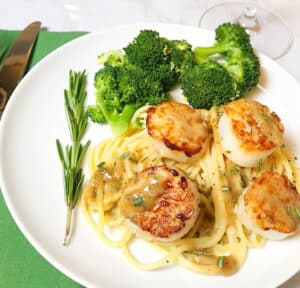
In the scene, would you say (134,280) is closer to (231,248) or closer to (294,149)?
(231,248)

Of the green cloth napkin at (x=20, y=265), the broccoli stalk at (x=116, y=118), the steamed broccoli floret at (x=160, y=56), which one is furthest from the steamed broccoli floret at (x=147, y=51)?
the green cloth napkin at (x=20, y=265)

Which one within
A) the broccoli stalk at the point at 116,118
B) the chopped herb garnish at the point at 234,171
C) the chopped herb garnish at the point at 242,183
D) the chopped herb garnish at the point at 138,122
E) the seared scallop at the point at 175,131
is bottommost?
the chopped herb garnish at the point at 242,183

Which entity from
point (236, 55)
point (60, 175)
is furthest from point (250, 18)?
point (60, 175)

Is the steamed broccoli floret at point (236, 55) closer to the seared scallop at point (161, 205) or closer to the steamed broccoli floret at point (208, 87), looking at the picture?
the steamed broccoli floret at point (208, 87)

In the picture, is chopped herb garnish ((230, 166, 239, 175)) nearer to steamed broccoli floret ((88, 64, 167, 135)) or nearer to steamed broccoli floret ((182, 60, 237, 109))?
steamed broccoli floret ((182, 60, 237, 109))

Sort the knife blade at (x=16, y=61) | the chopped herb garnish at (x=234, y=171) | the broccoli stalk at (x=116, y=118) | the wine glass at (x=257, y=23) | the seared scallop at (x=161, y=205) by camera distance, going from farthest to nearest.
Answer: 1. the wine glass at (x=257, y=23)
2. the knife blade at (x=16, y=61)
3. the broccoli stalk at (x=116, y=118)
4. the chopped herb garnish at (x=234, y=171)
5. the seared scallop at (x=161, y=205)

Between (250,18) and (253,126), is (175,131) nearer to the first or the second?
(253,126)
